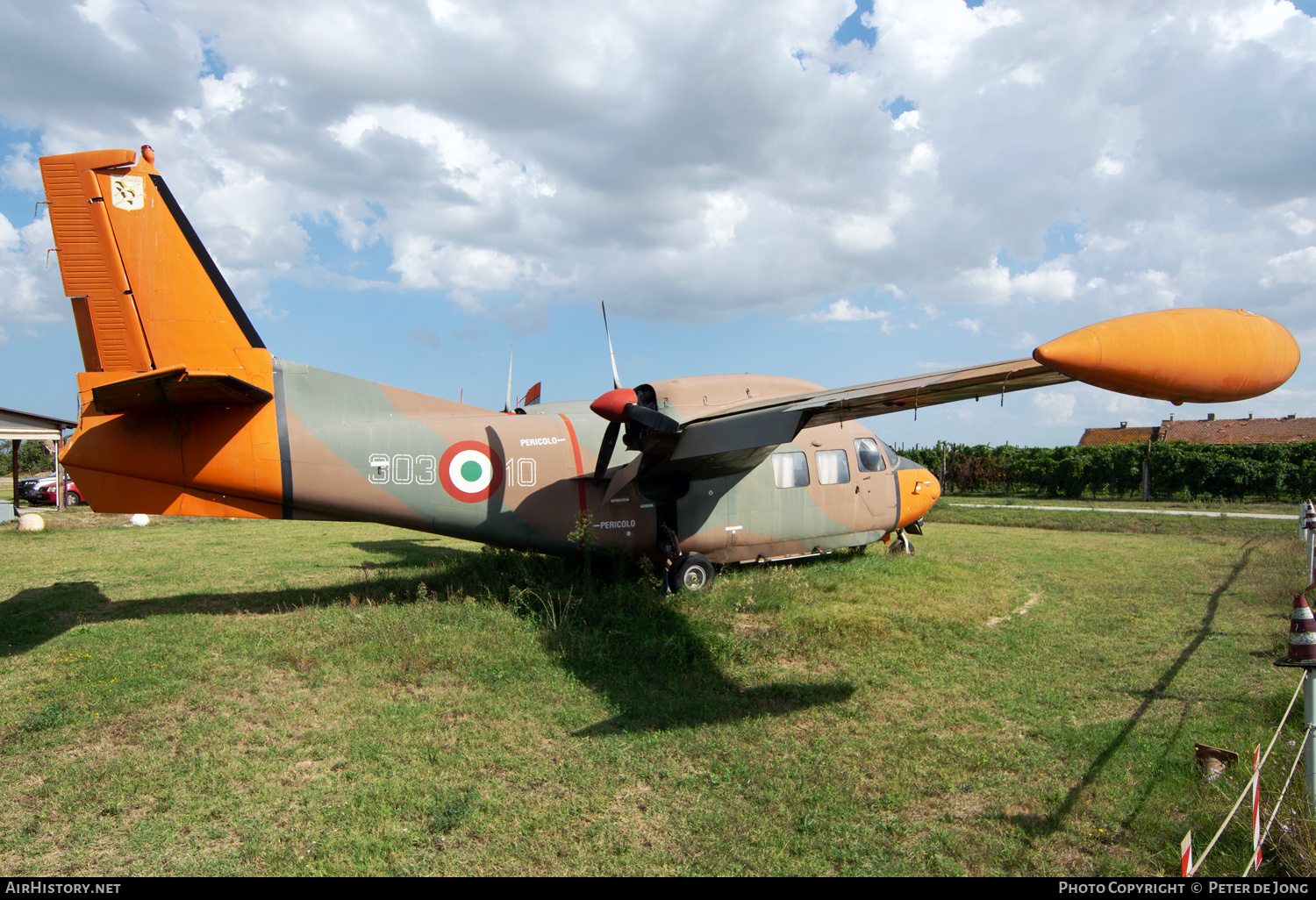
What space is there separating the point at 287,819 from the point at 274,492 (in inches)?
243

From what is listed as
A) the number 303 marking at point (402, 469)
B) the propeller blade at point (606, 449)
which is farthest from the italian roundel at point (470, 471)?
the propeller blade at point (606, 449)

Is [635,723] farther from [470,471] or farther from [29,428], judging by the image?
[29,428]

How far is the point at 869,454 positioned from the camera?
1459cm

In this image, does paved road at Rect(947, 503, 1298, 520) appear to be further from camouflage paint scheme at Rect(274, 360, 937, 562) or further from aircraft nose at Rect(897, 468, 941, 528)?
camouflage paint scheme at Rect(274, 360, 937, 562)

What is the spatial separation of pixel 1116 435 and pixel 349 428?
204 ft

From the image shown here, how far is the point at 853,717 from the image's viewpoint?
6824mm

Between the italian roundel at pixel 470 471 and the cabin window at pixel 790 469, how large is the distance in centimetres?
526

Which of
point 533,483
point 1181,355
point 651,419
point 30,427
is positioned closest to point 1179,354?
point 1181,355

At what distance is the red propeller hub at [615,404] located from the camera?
9.48 metres

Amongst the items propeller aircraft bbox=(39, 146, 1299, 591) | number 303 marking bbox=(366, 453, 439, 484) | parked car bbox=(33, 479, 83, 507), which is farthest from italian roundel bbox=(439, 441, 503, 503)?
parked car bbox=(33, 479, 83, 507)

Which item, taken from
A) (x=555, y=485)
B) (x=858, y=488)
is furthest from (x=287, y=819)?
(x=858, y=488)

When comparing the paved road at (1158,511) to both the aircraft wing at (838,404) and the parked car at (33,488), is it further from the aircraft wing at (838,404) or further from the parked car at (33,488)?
the parked car at (33,488)

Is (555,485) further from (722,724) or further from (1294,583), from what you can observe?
(1294,583)

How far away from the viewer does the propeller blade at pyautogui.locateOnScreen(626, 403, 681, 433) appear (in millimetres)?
9227
